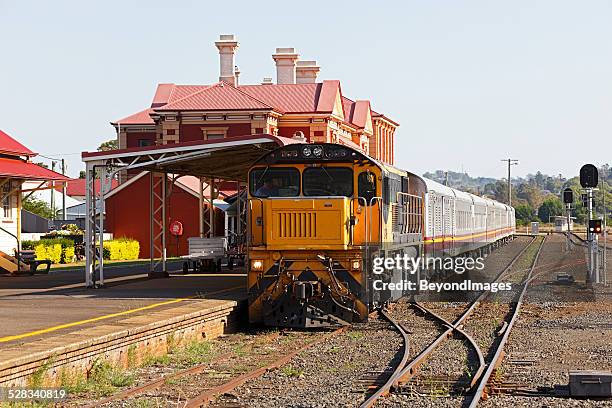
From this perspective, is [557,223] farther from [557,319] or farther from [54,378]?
[54,378]

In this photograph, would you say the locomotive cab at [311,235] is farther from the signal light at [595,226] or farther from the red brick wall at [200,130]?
the red brick wall at [200,130]

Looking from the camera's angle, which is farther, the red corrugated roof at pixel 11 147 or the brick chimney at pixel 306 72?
the brick chimney at pixel 306 72

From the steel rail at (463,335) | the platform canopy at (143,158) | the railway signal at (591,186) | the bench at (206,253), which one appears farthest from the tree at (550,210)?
the steel rail at (463,335)

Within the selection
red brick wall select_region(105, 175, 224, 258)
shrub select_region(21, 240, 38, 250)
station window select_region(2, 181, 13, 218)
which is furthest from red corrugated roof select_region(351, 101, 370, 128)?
station window select_region(2, 181, 13, 218)

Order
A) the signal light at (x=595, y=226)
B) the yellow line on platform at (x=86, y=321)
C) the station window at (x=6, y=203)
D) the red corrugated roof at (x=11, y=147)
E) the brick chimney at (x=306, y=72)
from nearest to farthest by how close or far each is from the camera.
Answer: the yellow line on platform at (x=86, y=321), the signal light at (x=595, y=226), the red corrugated roof at (x=11, y=147), the station window at (x=6, y=203), the brick chimney at (x=306, y=72)

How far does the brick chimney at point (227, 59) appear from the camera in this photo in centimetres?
5706

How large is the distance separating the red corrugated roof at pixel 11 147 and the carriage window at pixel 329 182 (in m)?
18.7

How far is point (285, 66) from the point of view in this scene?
6000 centimetres

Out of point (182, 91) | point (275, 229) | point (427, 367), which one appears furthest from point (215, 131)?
point (427, 367)

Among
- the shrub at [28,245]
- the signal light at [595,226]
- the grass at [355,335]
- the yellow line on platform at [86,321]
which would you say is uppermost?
the signal light at [595,226]

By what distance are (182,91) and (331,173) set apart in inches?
1500

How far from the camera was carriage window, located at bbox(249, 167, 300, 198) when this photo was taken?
58.4 ft

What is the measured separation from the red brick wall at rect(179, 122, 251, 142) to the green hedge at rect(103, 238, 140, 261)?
6.49 metres

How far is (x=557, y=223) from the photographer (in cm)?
11512
